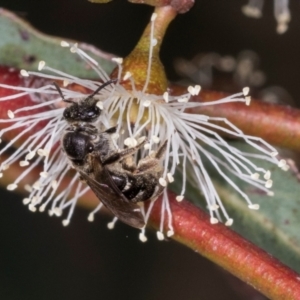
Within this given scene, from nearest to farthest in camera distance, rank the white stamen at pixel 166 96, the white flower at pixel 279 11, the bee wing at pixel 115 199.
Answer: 1. the bee wing at pixel 115 199
2. the white stamen at pixel 166 96
3. the white flower at pixel 279 11

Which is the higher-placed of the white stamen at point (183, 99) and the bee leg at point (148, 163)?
the white stamen at point (183, 99)

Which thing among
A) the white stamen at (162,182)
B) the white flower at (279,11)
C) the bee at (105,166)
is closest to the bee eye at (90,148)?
the bee at (105,166)

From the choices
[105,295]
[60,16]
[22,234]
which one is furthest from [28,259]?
[60,16]

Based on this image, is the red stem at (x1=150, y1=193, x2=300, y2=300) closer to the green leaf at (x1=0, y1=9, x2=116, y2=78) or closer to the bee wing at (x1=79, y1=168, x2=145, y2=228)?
the bee wing at (x1=79, y1=168, x2=145, y2=228)

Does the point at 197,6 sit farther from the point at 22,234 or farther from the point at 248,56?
the point at 22,234

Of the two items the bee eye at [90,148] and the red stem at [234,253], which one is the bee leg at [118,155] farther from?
the red stem at [234,253]

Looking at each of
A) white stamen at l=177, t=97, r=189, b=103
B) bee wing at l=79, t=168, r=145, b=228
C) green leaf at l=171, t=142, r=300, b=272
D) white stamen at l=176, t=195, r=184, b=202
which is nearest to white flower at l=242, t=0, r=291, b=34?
green leaf at l=171, t=142, r=300, b=272

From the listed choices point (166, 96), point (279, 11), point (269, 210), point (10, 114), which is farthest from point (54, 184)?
point (279, 11)
